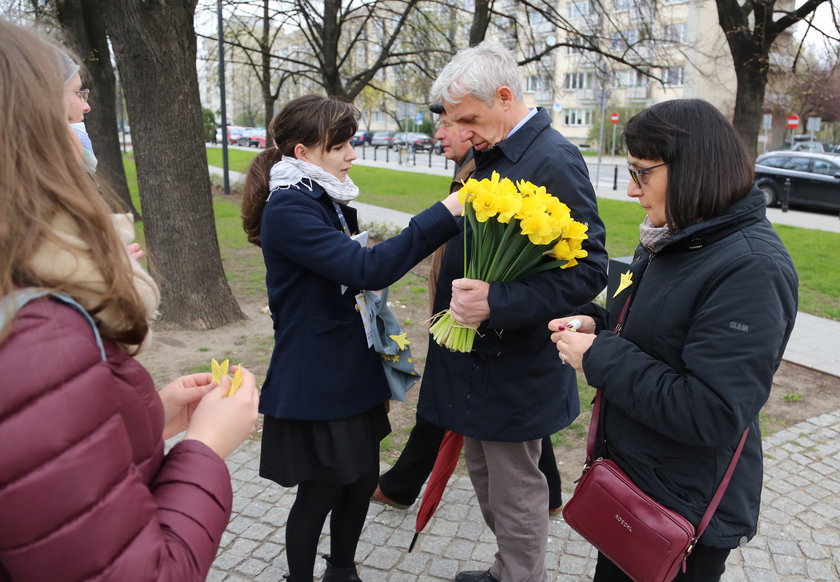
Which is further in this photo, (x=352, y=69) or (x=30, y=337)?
(x=352, y=69)

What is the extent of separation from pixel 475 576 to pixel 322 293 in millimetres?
1511

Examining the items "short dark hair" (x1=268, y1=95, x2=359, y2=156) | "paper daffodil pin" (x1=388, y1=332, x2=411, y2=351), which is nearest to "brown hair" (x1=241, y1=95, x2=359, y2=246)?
"short dark hair" (x1=268, y1=95, x2=359, y2=156)

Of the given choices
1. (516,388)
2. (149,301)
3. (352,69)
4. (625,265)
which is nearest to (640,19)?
(625,265)

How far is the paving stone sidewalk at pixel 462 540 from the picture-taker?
308cm

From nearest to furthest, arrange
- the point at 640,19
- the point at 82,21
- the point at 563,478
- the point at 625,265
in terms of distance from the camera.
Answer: the point at 563,478 → the point at 625,265 → the point at 640,19 → the point at 82,21

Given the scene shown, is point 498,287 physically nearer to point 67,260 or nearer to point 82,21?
point 67,260

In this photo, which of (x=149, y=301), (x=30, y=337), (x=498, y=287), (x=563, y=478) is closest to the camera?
(x=30, y=337)

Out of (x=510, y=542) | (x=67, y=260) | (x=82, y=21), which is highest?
(x=82, y=21)

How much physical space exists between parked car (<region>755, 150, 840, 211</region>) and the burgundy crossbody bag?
15.8 metres

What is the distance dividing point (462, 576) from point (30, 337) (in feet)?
8.19

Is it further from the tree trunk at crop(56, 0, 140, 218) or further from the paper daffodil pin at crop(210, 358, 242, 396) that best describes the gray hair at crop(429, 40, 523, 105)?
the tree trunk at crop(56, 0, 140, 218)

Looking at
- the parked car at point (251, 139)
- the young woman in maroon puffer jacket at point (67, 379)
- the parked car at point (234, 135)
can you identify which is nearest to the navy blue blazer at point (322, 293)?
the young woman in maroon puffer jacket at point (67, 379)

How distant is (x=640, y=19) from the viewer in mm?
10992

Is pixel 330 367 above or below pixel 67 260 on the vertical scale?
below
